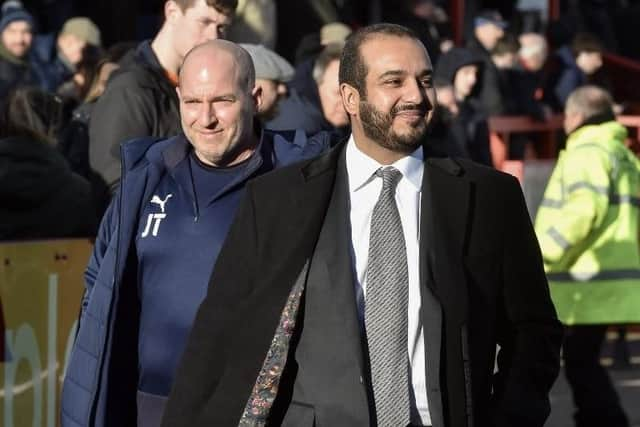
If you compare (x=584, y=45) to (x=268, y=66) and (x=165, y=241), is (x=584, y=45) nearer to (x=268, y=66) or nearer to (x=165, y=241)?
(x=268, y=66)

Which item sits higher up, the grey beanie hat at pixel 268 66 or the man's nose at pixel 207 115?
the man's nose at pixel 207 115

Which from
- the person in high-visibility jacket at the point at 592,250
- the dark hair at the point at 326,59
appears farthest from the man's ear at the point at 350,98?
the person in high-visibility jacket at the point at 592,250

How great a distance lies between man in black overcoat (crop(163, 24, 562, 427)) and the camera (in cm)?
398

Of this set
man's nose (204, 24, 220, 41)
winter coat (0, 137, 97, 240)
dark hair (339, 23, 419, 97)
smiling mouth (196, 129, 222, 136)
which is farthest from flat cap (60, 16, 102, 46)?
dark hair (339, 23, 419, 97)

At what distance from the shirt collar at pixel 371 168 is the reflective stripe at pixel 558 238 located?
5154 millimetres

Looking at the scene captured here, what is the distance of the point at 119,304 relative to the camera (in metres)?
4.95

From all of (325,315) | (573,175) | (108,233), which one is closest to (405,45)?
(325,315)

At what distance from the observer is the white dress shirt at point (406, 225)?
13.1ft

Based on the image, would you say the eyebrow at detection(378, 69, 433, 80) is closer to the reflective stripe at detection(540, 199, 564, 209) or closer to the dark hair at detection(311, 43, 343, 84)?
the dark hair at detection(311, 43, 343, 84)

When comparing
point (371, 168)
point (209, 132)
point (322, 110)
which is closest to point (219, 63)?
point (209, 132)

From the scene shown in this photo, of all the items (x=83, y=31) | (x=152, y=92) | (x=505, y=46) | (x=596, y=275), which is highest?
(x=152, y=92)

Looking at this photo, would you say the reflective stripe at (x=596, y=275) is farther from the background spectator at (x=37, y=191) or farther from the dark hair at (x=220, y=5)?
the dark hair at (x=220, y=5)

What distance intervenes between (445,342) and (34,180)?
358 cm

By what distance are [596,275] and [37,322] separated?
3730mm
